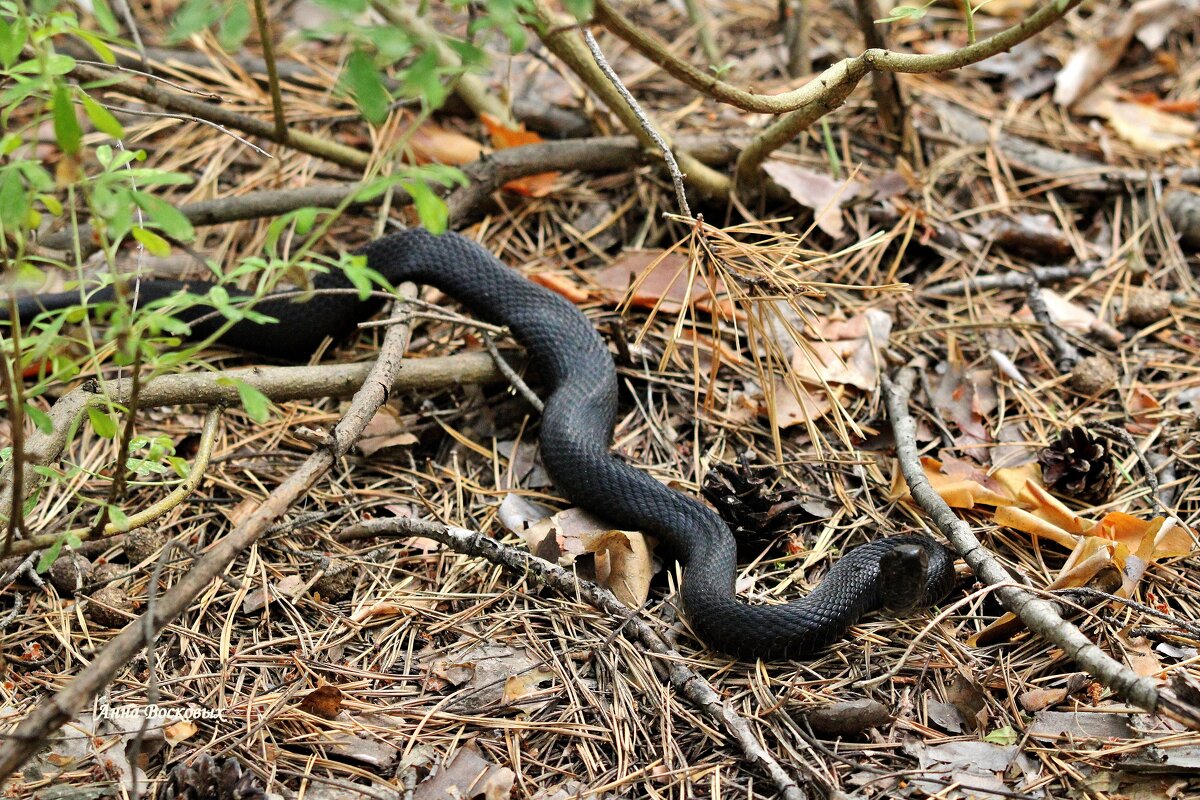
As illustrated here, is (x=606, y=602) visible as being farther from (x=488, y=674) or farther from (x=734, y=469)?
(x=734, y=469)

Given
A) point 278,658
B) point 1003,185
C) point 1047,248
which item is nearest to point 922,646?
point 278,658

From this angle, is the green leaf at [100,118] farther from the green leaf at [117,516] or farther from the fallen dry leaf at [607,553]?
the fallen dry leaf at [607,553]

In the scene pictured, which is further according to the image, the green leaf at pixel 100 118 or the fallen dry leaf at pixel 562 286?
the fallen dry leaf at pixel 562 286

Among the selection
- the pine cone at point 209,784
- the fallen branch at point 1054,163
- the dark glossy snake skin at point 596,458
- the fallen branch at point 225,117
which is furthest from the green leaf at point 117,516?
the fallen branch at point 1054,163

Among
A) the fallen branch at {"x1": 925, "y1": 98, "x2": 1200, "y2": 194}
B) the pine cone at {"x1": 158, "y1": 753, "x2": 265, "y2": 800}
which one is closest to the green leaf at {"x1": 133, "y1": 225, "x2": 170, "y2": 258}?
the pine cone at {"x1": 158, "y1": 753, "x2": 265, "y2": 800}

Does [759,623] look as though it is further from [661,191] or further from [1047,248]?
[1047,248]

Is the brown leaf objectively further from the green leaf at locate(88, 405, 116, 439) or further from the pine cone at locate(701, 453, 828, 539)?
the pine cone at locate(701, 453, 828, 539)
